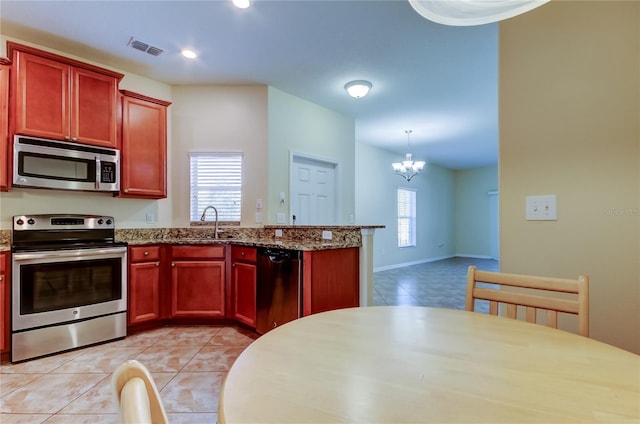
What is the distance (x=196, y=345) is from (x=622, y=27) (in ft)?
11.1

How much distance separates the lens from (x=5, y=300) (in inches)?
90.4

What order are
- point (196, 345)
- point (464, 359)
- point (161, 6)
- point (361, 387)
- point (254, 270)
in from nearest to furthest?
1. point (361, 387)
2. point (464, 359)
3. point (161, 6)
4. point (196, 345)
5. point (254, 270)

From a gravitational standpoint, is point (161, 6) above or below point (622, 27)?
above

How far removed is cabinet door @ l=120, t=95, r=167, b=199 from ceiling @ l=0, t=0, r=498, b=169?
1.60 ft

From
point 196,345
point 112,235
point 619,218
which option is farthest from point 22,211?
point 619,218

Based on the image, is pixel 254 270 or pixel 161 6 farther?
pixel 254 270

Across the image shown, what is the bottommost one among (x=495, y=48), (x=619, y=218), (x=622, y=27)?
(x=619, y=218)

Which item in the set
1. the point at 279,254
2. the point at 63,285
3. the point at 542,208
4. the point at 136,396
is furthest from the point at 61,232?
the point at 542,208

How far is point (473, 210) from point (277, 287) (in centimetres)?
839

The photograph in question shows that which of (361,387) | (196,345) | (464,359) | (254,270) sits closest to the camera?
(361,387)

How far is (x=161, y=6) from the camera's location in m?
2.33

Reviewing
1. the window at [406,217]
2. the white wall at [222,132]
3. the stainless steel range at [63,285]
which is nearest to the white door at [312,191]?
the white wall at [222,132]

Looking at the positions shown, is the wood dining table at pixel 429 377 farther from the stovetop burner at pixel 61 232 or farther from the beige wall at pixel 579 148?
the stovetop burner at pixel 61 232

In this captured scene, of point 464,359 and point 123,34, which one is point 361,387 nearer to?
point 464,359
